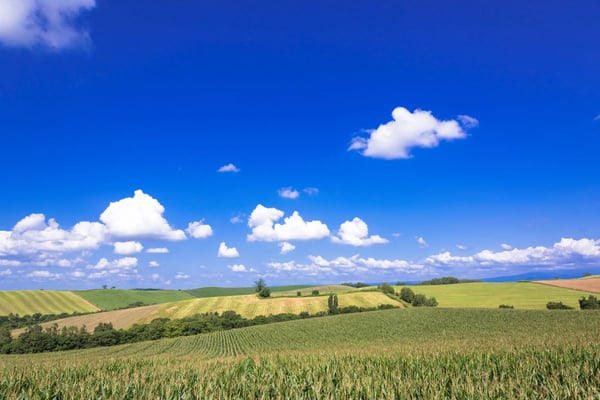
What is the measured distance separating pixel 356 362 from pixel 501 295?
109 m

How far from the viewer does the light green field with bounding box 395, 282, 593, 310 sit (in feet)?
294

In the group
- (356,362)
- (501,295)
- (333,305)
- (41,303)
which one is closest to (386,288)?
(333,305)

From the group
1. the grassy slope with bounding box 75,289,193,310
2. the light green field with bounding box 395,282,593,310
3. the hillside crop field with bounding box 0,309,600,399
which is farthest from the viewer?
the grassy slope with bounding box 75,289,193,310

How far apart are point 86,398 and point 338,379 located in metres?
5.81

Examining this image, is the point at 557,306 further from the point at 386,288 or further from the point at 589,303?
the point at 386,288

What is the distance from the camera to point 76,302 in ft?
471

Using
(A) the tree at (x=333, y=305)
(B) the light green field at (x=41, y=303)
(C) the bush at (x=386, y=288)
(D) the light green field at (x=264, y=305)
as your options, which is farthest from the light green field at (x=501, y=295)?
(B) the light green field at (x=41, y=303)

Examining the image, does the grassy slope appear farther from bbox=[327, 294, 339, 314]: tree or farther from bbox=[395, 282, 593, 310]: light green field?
bbox=[395, 282, 593, 310]: light green field

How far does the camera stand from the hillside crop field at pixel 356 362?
7848mm

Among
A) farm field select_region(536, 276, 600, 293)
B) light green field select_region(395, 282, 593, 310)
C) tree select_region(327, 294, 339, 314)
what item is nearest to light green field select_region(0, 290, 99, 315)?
tree select_region(327, 294, 339, 314)

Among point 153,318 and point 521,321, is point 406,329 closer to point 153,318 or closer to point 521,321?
point 521,321

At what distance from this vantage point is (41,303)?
136500 mm

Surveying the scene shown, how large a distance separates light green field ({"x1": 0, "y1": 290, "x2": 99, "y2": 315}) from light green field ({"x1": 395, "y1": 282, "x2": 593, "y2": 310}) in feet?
386

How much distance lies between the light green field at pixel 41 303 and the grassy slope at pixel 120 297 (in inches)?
197
